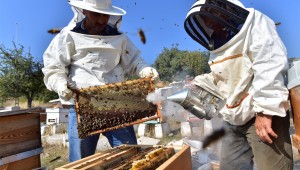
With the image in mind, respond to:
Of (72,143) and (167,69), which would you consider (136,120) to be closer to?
(72,143)

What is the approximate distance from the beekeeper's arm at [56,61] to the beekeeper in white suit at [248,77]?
1.28 m

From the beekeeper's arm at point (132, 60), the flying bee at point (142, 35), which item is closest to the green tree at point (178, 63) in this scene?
the flying bee at point (142, 35)

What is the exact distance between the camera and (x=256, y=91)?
6.80ft

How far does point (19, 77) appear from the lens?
20562 mm

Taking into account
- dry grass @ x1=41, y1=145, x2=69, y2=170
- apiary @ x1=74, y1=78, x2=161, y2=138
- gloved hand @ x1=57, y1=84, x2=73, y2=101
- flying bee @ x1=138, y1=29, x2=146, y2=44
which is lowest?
dry grass @ x1=41, y1=145, x2=69, y2=170

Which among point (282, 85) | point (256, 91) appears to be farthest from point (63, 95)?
point (282, 85)

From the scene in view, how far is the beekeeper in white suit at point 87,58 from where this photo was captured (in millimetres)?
2861

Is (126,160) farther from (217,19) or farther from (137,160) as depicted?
(217,19)

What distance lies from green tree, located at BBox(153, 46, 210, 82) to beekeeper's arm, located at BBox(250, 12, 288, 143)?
33.9 m

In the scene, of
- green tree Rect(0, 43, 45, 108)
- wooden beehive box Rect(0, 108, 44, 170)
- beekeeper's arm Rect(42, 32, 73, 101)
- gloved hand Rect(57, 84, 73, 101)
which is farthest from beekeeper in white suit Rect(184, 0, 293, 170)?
green tree Rect(0, 43, 45, 108)

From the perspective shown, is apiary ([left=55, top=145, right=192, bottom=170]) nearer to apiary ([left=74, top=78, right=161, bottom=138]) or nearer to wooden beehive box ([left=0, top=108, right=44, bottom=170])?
apiary ([left=74, top=78, right=161, bottom=138])

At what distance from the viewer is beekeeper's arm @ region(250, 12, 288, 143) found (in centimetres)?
200

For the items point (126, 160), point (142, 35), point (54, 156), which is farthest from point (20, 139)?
point (54, 156)

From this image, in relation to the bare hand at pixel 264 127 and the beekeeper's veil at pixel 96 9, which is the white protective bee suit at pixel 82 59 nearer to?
the beekeeper's veil at pixel 96 9
